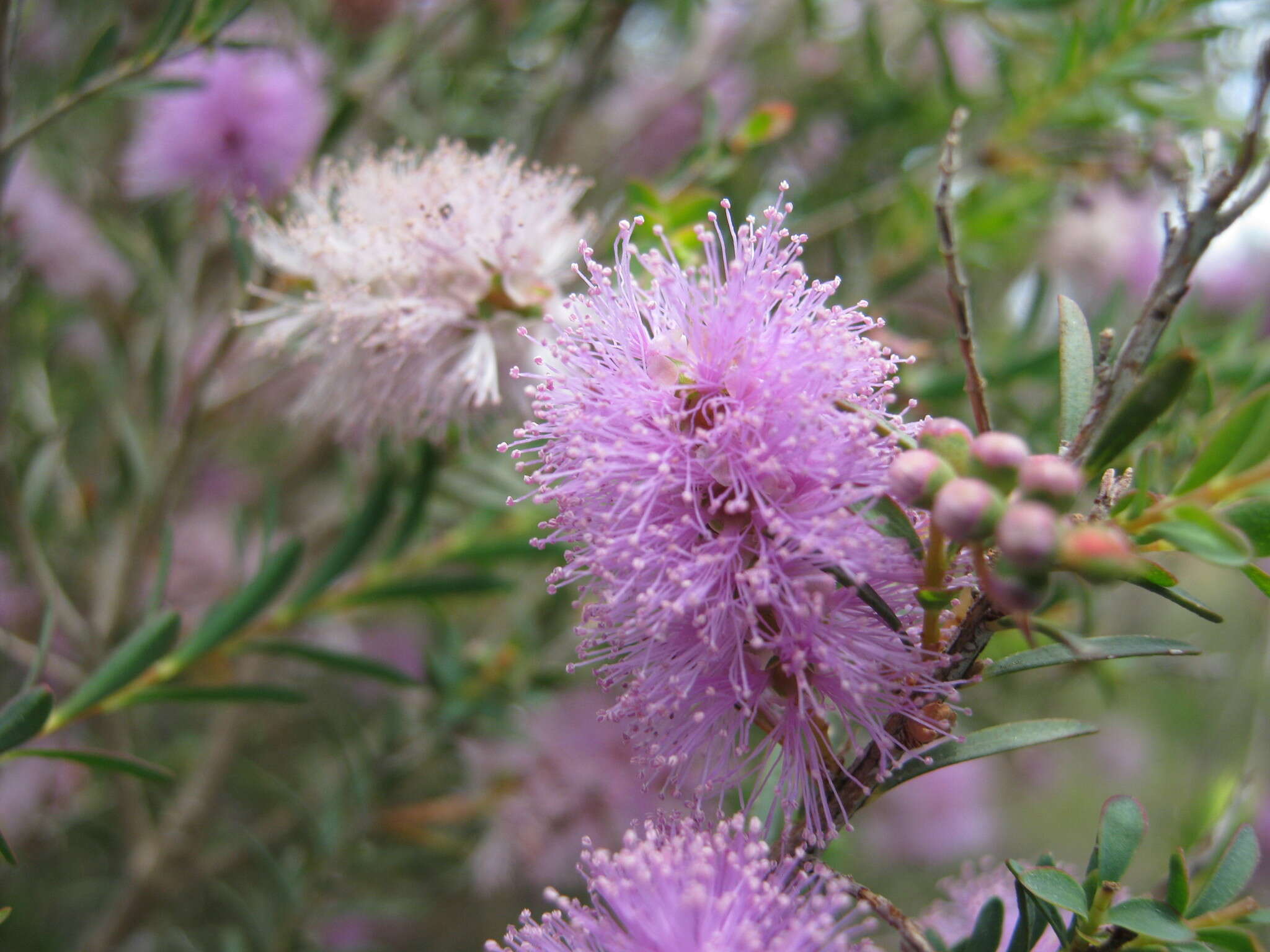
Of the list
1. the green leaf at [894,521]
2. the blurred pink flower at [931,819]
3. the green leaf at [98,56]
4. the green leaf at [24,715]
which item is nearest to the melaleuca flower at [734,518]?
the green leaf at [894,521]

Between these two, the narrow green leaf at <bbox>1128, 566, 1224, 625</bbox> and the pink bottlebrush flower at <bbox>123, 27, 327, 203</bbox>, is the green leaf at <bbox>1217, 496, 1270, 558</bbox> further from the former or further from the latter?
the pink bottlebrush flower at <bbox>123, 27, 327, 203</bbox>

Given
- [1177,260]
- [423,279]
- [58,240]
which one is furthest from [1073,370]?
[58,240]

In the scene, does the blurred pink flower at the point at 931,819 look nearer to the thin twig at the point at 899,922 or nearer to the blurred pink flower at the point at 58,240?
the thin twig at the point at 899,922

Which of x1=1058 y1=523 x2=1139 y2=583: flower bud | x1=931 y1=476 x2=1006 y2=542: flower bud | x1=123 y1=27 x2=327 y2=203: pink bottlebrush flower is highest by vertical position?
x1=123 y1=27 x2=327 y2=203: pink bottlebrush flower

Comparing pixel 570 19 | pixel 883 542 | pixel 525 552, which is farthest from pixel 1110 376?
pixel 570 19

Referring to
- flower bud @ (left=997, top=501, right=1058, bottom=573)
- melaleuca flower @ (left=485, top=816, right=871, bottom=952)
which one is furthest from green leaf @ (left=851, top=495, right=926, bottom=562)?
melaleuca flower @ (left=485, top=816, right=871, bottom=952)

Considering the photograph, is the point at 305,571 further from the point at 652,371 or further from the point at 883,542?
the point at 883,542

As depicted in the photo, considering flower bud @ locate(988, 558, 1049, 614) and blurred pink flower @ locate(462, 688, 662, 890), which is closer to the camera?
flower bud @ locate(988, 558, 1049, 614)
